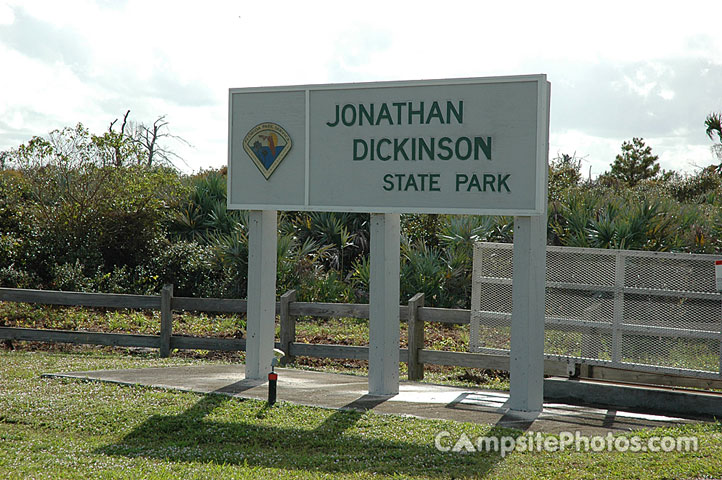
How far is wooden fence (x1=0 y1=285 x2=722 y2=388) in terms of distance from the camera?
10.8 meters

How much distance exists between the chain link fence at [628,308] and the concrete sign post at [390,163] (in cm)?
212

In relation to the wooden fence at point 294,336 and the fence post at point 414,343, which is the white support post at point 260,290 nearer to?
the wooden fence at point 294,336

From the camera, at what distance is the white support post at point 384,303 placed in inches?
377

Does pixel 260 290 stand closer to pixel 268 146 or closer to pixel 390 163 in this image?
pixel 268 146

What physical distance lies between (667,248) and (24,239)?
14.7 metres

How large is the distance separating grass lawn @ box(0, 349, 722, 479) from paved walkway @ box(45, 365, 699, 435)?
382mm

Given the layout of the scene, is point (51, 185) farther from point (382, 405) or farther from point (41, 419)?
point (382, 405)

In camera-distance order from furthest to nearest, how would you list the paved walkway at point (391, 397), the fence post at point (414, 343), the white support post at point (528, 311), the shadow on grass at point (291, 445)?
the fence post at point (414, 343)
the white support post at point (528, 311)
the paved walkway at point (391, 397)
the shadow on grass at point (291, 445)

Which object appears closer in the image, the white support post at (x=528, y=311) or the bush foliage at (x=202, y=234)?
the white support post at (x=528, y=311)

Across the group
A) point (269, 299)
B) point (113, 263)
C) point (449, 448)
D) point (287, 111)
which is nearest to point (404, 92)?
point (287, 111)

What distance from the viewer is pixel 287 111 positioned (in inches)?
388

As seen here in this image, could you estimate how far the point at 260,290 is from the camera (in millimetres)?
10281

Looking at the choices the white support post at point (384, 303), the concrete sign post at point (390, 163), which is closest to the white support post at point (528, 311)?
the concrete sign post at point (390, 163)

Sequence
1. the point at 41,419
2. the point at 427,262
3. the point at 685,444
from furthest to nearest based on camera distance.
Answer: the point at 427,262 < the point at 41,419 < the point at 685,444
